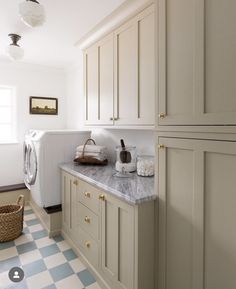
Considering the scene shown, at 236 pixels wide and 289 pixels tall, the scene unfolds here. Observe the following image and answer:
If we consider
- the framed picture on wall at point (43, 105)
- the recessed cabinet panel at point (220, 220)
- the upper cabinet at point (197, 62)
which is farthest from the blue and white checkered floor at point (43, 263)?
the framed picture on wall at point (43, 105)

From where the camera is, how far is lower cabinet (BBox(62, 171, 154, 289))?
1.29 m

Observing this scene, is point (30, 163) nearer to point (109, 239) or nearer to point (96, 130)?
point (96, 130)

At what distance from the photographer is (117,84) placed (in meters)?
1.90

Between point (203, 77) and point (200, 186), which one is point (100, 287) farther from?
point (203, 77)

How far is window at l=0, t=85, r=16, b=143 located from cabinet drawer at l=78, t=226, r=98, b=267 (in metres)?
2.25

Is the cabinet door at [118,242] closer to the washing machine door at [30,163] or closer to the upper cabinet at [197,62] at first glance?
the upper cabinet at [197,62]

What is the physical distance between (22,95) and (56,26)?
5.41 feet

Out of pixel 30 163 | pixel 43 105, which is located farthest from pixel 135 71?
pixel 43 105

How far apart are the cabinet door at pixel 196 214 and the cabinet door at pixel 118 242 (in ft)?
0.64

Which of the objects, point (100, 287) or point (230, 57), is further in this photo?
point (100, 287)

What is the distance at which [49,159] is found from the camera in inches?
95.5

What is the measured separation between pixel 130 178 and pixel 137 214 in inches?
21.4

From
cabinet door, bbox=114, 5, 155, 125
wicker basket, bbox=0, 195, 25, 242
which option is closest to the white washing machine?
wicker basket, bbox=0, 195, 25, 242

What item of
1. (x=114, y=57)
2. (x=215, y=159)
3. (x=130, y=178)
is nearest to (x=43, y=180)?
(x=130, y=178)
